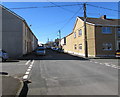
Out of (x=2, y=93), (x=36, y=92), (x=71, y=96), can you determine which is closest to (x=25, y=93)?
(x=36, y=92)

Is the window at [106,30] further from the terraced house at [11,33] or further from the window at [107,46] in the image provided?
the terraced house at [11,33]

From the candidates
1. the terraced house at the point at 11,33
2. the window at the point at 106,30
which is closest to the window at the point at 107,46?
the window at the point at 106,30

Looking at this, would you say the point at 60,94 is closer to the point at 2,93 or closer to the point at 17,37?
the point at 2,93

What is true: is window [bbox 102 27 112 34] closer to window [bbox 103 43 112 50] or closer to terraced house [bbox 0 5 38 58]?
window [bbox 103 43 112 50]

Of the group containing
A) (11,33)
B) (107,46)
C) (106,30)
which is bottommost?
(107,46)

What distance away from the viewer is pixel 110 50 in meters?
26.7

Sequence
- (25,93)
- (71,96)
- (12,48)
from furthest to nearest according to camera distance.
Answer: (12,48), (25,93), (71,96)

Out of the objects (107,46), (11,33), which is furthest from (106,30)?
(11,33)

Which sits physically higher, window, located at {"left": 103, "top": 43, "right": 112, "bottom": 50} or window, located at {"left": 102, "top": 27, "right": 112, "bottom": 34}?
window, located at {"left": 102, "top": 27, "right": 112, "bottom": 34}

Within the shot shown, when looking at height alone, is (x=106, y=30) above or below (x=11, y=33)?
above

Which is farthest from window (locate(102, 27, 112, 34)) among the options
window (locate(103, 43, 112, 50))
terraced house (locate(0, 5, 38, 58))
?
terraced house (locate(0, 5, 38, 58))

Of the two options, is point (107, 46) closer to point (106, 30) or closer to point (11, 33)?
point (106, 30)

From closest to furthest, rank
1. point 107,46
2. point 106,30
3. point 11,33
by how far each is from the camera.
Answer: point 11,33 → point 107,46 → point 106,30

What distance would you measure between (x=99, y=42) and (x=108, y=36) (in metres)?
1.93
